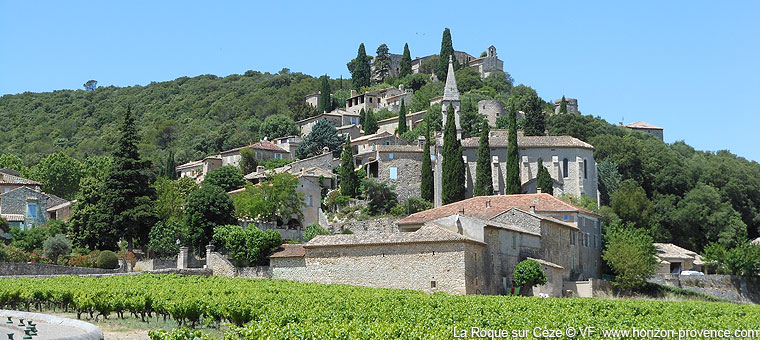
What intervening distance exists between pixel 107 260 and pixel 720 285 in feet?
141

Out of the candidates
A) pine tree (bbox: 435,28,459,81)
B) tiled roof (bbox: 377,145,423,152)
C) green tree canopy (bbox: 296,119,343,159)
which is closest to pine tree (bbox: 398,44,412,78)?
pine tree (bbox: 435,28,459,81)

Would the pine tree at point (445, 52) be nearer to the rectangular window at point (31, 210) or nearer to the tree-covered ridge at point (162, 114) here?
the tree-covered ridge at point (162, 114)

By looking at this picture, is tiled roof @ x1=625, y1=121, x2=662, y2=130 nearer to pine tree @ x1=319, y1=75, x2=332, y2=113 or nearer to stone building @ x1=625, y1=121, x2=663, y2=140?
stone building @ x1=625, y1=121, x2=663, y2=140

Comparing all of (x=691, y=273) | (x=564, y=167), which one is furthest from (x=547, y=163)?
(x=691, y=273)

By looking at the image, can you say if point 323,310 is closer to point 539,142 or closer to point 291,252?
point 291,252

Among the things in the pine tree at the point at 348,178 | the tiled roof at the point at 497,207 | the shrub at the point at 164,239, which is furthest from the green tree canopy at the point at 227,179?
the tiled roof at the point at 497,207

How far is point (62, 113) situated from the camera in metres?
146

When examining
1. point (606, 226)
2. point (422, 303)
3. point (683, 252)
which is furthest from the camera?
point (683, 252)

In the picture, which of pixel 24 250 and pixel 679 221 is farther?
pixel 679 221

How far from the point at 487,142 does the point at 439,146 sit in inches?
200

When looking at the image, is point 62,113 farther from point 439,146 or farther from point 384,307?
point 384,307

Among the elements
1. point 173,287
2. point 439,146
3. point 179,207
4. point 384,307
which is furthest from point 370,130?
point 384,307

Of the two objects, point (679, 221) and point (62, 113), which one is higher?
point (62, 113)

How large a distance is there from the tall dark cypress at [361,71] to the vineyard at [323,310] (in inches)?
3502
